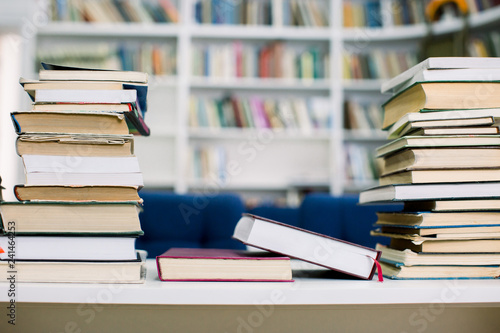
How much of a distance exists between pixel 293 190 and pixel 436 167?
8.55 ft

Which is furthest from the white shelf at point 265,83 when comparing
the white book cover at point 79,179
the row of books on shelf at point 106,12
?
the white book cover at point 79,179

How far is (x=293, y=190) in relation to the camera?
3316 mm

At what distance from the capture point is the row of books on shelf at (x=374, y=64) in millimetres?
3320

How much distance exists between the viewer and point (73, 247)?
64 centimetres

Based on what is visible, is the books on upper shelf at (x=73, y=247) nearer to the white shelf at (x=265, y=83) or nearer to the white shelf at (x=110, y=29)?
the white shelf at (x=265, y=83)

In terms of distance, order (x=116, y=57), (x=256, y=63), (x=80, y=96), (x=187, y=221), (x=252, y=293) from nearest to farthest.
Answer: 1. (x=252, y=293)
2. (x=80, y=96)
3. (x=187, y=221)
4. (x=116, y=57)
5. (x=256, y=63)

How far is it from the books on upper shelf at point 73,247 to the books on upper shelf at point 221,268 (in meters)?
0.06

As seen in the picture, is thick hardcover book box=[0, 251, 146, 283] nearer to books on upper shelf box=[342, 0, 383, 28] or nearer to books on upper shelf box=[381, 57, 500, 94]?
books on upper shelf box=[381, 57, 500, 94]

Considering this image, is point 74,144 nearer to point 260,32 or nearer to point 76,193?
point 76,193

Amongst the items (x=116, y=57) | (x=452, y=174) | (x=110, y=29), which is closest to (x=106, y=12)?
(x=110, y=29)

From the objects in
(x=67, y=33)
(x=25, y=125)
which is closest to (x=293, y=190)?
(x=67, y=33)

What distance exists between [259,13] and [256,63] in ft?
1.20

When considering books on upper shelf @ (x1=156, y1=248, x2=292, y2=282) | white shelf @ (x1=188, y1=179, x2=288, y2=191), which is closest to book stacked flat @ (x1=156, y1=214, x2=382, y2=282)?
books on upper shelf @ (x1=156, y1=248, x2=292, y2=282)

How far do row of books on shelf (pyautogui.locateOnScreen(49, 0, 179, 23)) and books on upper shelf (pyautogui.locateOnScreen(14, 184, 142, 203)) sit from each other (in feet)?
9.43
